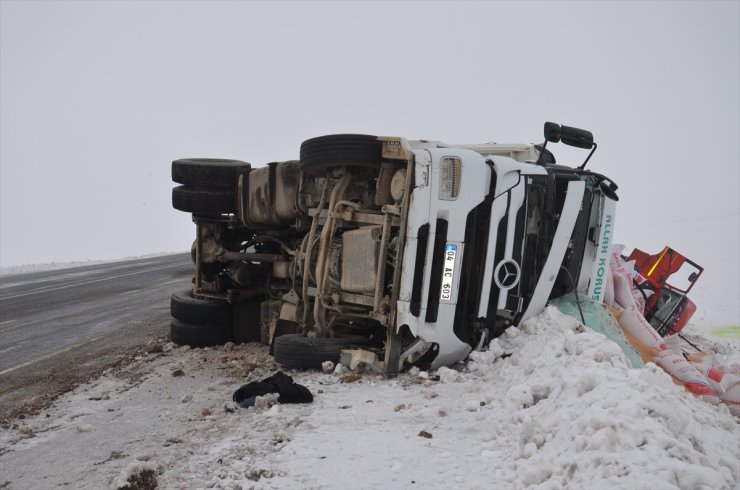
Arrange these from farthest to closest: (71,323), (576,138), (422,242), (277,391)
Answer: (71,323) → (576,138) → (422,242) → (277,391)

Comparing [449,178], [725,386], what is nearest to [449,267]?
[449,178]

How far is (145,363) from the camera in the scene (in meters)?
6.94

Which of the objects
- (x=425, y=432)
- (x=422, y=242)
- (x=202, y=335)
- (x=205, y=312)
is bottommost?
(x=202, y=335)

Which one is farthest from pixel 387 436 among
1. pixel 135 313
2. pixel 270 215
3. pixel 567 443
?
pixel 135 313

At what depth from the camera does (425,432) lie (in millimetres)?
4000

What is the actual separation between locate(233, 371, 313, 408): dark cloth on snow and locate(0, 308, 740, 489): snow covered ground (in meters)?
0.09

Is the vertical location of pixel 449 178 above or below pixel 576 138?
below

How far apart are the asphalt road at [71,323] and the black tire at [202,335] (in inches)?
27.5

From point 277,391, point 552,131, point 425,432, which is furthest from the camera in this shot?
point 552,131

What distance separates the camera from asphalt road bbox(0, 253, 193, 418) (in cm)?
677

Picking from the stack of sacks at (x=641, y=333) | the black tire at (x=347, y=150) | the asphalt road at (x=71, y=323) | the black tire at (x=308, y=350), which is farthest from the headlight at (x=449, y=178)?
the asphalt road at (x=71, y=323)

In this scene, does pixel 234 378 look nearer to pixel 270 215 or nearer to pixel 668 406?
pixel 270 215

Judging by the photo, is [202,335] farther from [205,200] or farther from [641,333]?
[641,333]

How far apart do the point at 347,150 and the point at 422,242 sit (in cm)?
104
